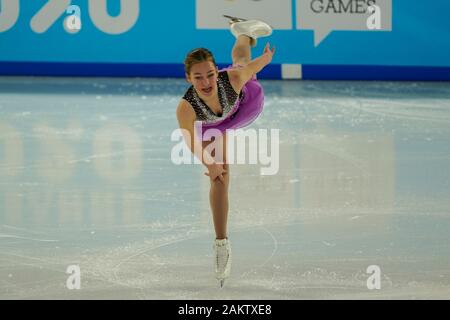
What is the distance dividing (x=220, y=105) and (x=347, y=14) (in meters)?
5.75

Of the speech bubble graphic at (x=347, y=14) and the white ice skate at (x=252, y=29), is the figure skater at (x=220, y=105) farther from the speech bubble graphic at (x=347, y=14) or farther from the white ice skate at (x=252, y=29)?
the speech bubble graphic at (x=347, y=14)

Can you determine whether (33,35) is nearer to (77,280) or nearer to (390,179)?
(390,179)

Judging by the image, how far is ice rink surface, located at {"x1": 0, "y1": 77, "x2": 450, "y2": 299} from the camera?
4.08 m

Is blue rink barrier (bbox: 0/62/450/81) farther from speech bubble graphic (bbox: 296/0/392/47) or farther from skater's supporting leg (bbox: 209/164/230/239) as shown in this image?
skater's supporting leg (bbox: 209/164/230/239)

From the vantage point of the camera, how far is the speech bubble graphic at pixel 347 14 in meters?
9.47

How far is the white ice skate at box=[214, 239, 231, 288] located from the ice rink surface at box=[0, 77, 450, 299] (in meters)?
0.07

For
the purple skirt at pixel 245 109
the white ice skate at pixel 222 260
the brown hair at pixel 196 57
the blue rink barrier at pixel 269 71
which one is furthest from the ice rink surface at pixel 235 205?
the blue rink barrier at pixel 269 71

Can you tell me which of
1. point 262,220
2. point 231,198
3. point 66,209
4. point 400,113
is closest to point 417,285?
point 262,220

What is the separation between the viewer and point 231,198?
5.51 m

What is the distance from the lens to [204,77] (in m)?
3.81

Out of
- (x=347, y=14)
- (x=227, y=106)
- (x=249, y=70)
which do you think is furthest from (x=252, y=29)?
(x=347, y=14)

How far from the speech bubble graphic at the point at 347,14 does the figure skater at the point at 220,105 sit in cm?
526

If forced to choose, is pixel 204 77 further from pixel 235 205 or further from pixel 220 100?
pixel 235 205

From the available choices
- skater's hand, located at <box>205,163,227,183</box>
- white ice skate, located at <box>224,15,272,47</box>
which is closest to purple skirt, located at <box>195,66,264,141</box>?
white ice skate, located at <box>224,15,272,47</box>
